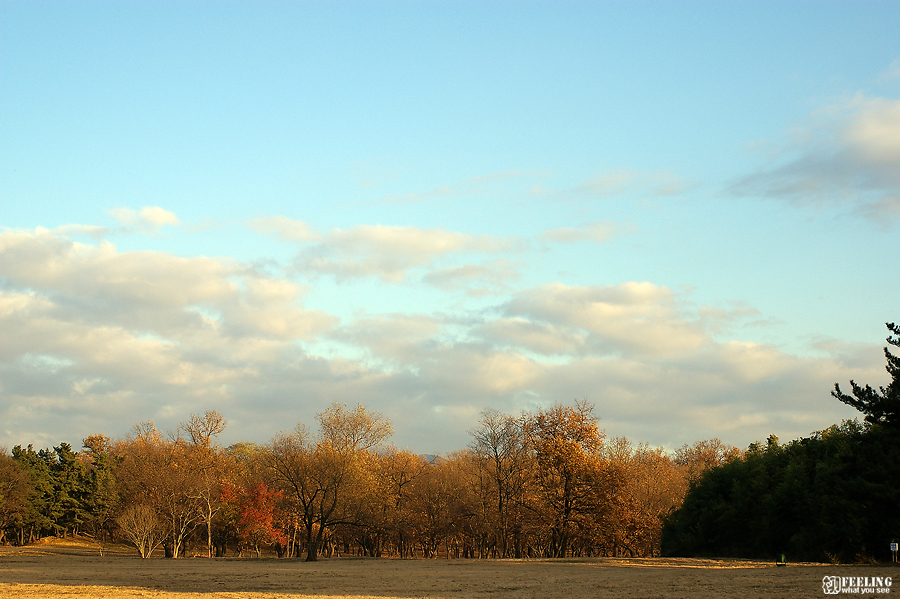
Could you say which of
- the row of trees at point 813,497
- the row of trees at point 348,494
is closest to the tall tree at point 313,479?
the row of trees at point 348,494

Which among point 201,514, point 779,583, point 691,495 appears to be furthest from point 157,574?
point 691,495

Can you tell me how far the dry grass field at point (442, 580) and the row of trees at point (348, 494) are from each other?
31.5 feet

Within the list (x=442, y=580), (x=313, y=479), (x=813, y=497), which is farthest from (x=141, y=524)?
(x=813, y=497)

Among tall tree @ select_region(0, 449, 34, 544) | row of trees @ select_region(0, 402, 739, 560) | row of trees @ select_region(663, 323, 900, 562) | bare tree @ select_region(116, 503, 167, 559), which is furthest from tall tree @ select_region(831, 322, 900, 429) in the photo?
tall tree @ select_region(0, 449, 34, 544)

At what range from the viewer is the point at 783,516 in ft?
157

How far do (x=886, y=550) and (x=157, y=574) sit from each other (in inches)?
1474

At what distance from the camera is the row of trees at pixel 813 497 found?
102ft

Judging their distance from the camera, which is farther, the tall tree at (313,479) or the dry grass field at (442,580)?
the tall tree at (313,479)

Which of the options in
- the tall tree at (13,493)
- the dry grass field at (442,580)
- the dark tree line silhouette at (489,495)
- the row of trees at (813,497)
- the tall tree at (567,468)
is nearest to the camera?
the dry grass field at (442,580)

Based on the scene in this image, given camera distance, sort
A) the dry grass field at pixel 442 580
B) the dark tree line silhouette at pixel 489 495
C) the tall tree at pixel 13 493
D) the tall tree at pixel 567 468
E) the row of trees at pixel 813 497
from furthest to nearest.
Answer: the tall tree at pixel 13 493 → the tall tree at pixel 567 468 → the dark tree line silhouette at pixel 489 495 → the row of trees at pixel 813 497 → the dry grass field at pixel 442 580

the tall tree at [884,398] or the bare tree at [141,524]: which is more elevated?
the tall tree at [884,398]

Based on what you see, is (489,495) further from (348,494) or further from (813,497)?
(813,497)

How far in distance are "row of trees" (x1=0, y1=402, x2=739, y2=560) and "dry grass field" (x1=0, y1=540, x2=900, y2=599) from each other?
31.5 ft

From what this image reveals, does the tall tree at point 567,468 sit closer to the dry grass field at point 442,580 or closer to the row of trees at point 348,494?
the row of trees at point 348,494
